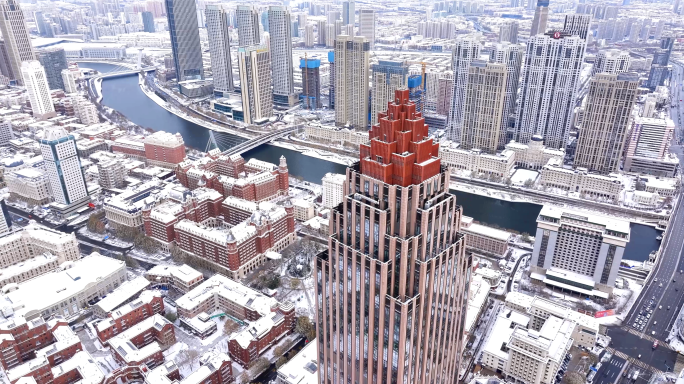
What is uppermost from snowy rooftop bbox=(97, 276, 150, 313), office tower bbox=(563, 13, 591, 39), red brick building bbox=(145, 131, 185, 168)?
office tower bbox=(563, 13, 591, 39)

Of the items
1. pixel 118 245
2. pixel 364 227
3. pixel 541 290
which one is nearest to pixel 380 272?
pixel 364 227

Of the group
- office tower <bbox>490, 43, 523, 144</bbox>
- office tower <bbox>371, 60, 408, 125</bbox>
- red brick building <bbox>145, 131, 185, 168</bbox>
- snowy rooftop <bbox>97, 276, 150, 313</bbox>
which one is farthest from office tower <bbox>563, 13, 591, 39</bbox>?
snowy rooftop <bbox>97, 276, 150, 313</bbox>

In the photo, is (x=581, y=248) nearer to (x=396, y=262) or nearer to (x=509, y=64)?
(x=396, y=262)

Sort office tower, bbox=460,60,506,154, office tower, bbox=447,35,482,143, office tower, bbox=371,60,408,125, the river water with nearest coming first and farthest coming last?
the river water < office tower, bbox=460,60,506,154 < office tower, bbox=447,35,482,143 < office tower, bbox=371,60,408,125

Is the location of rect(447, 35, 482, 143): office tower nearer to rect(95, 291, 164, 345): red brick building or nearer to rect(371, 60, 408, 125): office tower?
rect(371, 60, 408, 125): office tower

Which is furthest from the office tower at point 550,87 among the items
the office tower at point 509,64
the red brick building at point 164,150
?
the red brick building at point 164,150

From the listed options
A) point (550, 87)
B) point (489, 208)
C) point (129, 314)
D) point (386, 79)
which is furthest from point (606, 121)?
point (129, 314)
